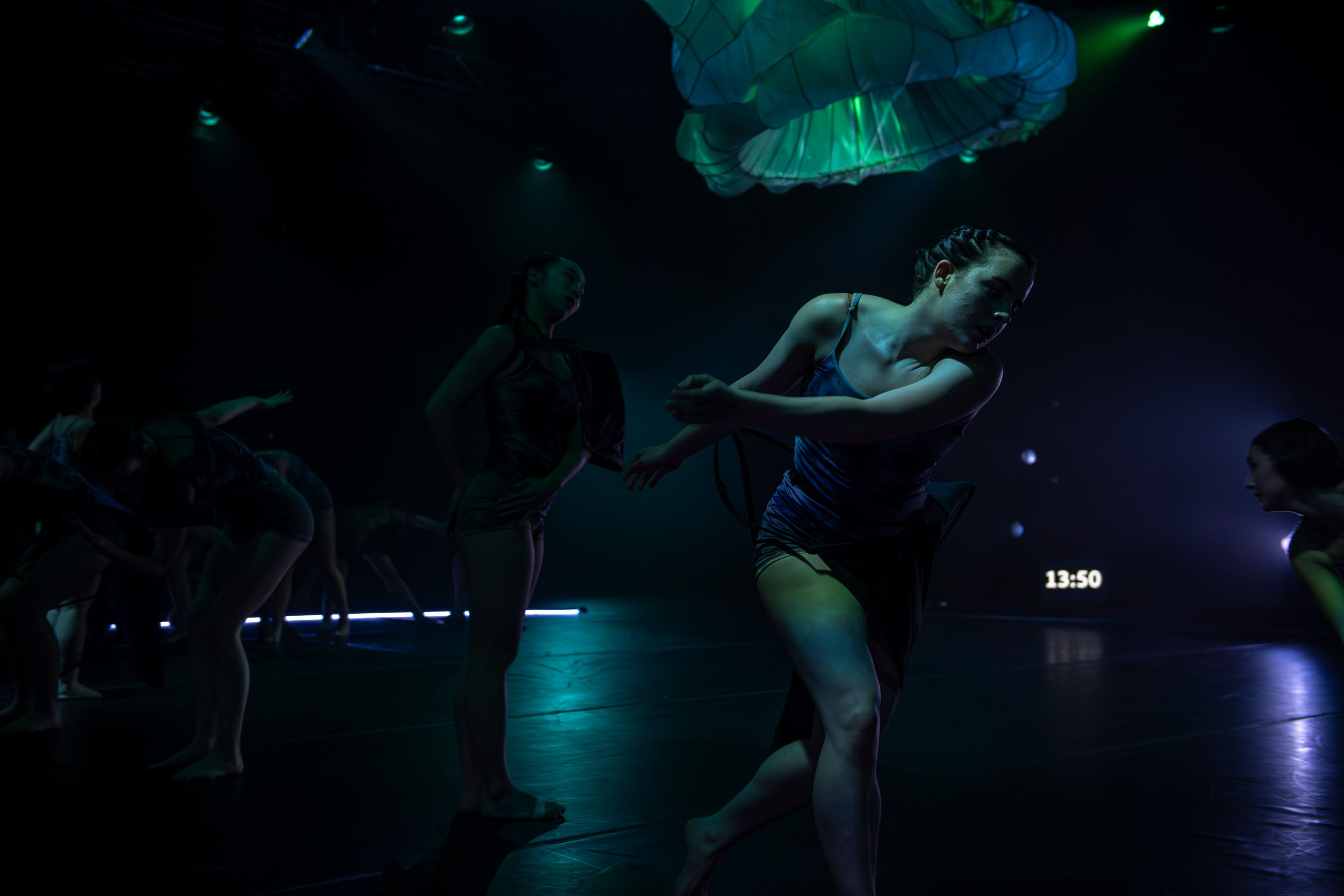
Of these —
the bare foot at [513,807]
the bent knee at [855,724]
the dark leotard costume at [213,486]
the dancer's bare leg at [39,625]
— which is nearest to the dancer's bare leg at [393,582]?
the dancer's bare leg at [39,625]

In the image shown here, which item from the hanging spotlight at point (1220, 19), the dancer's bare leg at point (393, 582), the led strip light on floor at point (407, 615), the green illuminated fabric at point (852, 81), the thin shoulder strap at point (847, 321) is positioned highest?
the hanging spotlight at point (1220, 19)

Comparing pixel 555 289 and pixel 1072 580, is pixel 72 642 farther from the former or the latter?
pixel 1072 580

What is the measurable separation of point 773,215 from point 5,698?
10.9 meters

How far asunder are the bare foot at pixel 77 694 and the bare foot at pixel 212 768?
8.13 feet

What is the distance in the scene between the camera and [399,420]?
13.2m

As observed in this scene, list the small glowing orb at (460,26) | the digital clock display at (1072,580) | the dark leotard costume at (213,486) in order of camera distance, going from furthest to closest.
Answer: the digital clock display at (1072,580) < the small glowing orb at (460,26) < the dark leotard costume at (213,486)

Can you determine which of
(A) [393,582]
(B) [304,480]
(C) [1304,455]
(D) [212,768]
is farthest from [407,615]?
(C) [1304,455]

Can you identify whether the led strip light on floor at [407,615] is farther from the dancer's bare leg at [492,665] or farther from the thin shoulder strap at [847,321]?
the thin shoulder strap at [847,321]

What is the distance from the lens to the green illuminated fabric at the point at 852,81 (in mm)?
3912

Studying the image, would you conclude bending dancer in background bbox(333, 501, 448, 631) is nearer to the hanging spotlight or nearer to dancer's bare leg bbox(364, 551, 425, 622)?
dancer's bare leg bbox(364, 551, 425, 622)

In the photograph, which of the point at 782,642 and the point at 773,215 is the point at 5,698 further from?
the point at 773,215

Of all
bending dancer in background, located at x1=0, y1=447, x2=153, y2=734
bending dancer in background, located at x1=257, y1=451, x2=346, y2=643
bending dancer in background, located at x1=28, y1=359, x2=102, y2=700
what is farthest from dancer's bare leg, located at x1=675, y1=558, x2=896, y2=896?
bending dancer in background, located at x1=257, y1=451, x2=346, y2=643

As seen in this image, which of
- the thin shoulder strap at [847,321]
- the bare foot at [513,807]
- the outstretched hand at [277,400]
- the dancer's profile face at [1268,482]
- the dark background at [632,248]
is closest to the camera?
the thin shoulder strap at [847,321]

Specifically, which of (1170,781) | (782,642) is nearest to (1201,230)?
(1170,781)
